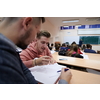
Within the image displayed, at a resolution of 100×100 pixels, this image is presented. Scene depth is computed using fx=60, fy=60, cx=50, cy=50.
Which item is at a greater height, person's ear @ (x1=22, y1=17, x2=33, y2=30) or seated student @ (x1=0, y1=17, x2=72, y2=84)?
person's ear @ (x1=22, y1=17, x2=33, y2=30)

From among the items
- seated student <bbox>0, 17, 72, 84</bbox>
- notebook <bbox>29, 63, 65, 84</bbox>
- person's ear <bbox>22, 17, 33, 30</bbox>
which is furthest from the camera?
notebook <bbox>29, 63, 65, 84</bbox>

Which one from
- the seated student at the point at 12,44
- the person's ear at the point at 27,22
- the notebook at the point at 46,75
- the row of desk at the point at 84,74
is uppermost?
the person's ear at the point at 27,22

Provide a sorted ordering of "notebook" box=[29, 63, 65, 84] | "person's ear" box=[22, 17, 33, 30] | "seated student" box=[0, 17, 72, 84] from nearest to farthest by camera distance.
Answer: "seated student" box=[0, 17, 72, 84] < "person's ear" box=[22, 17, 33, 30] < "notebook" box=[29, 63, 65, 84]

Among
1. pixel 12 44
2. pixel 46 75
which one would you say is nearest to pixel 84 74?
pixel 46 75

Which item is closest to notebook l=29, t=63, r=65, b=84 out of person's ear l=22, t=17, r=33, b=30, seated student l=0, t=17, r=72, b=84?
seated student l=0, t=17, r=72, b=84

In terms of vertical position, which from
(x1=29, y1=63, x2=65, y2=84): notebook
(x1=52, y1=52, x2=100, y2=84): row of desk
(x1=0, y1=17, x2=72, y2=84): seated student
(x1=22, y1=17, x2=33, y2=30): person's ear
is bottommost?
(x1=52, y1=52, x2=100, y2=84): row of desk

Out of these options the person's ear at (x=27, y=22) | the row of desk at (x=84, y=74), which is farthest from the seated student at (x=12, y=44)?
the row of desk at (x=84, y=74)

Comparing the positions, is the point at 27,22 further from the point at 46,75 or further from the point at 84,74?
the point at 84,74

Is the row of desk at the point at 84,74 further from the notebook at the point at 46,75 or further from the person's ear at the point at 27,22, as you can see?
the person's ear at the point at 27,22

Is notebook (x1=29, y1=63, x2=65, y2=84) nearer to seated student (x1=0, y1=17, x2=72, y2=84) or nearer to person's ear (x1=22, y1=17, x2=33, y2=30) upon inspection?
seated student (x1=0, y1=17, x2=72, y2=84)

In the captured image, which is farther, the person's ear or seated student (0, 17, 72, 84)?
the person's ear
